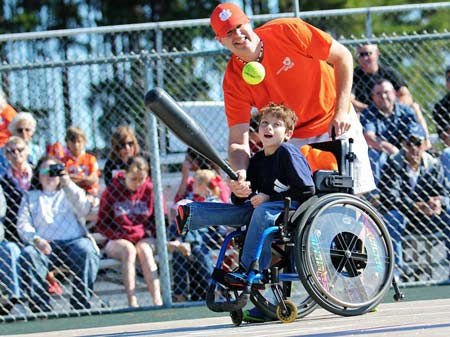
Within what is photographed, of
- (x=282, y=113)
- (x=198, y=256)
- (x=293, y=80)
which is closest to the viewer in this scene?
(x=282, y=113)

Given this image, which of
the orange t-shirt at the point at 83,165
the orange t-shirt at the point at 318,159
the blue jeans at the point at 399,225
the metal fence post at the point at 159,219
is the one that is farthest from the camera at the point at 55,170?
the orange t-shirt at the point at 318,159

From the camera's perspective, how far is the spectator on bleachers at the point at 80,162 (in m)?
10.0

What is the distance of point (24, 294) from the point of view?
9109mm

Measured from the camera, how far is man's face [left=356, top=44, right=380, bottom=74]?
32.2ft

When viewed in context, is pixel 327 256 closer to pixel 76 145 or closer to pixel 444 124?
pixel 444 124

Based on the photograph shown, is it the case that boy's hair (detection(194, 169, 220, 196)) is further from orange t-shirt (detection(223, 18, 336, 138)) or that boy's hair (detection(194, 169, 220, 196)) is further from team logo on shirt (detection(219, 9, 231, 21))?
team logo on shirt (detection(219, 9, 231, 21))

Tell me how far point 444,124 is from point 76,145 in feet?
11.5

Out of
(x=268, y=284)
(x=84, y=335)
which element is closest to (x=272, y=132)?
(x=268, y=284)

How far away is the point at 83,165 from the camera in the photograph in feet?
33.2

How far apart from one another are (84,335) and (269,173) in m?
1.64

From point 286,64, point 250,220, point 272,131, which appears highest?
point 286,64

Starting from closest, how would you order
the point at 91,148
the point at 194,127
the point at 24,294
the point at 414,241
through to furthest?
the point at 194,127 → the point at 24,294 → the point at 414,241 → the point at 91,148

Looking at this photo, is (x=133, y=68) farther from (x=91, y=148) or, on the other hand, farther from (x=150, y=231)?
(x=150, y=231)

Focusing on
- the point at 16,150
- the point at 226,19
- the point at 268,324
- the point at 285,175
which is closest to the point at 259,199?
the point at 285,175
